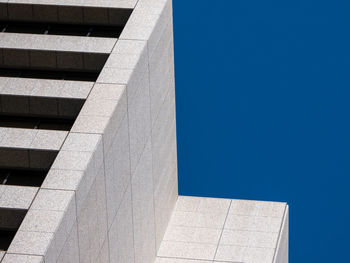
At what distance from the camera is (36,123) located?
49.0ft

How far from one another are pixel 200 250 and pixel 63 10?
417cm

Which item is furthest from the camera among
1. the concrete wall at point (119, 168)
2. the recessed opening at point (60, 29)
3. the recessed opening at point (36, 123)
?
the recessed opening at point (60, 29)

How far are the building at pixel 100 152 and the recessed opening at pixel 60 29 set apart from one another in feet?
0.05

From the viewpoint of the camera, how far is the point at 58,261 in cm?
→ 1194

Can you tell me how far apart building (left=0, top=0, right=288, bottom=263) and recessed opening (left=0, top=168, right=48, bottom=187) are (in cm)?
1

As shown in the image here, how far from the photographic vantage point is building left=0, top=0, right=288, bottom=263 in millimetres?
12664

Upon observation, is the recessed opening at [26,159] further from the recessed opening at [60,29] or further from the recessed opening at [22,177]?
the recessed opening at [60,29]

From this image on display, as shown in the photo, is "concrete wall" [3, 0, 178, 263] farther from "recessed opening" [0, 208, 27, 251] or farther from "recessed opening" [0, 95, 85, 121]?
"recessed opening" [0, 95, 85, 121]

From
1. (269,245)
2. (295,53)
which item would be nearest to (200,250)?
(269,245)

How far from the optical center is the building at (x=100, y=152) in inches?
499

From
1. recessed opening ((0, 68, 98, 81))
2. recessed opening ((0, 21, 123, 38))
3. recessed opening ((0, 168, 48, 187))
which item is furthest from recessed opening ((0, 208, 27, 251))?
recessed opening ((0, 21, 123, 38))

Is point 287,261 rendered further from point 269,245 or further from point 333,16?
point 333,16

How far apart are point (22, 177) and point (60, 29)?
312 centimetres

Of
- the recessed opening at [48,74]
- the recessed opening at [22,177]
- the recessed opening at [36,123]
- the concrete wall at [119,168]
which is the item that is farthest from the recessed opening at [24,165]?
the recessed opening at [48,74]
